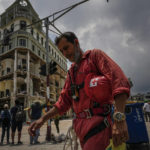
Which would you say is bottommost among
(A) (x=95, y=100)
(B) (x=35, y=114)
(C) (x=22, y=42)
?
(B) (x=35, y=114)

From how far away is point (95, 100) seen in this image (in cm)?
125

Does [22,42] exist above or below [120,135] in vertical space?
above

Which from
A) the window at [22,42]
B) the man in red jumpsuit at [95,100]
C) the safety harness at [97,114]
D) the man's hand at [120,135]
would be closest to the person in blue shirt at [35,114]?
the man in red jumpsuit at [95,100]

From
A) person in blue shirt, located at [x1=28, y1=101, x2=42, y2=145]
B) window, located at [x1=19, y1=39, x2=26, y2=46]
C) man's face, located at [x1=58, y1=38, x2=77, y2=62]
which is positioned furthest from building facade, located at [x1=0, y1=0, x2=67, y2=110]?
man's face, located at [x1=58, y1=38, x2=77, y2=62]

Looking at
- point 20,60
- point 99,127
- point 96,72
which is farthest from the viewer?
point 20,60

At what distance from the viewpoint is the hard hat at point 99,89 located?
3.90 feet

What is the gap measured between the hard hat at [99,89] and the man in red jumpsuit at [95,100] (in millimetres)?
15

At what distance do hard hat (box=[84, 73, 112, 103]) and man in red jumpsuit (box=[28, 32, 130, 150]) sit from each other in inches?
0.6

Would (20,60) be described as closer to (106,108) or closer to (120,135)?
(106,108)

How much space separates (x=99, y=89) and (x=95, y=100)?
0.12m

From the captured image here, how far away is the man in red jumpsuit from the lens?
104cm

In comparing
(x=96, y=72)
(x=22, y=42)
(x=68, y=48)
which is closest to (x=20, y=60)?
(x=22, y=42)

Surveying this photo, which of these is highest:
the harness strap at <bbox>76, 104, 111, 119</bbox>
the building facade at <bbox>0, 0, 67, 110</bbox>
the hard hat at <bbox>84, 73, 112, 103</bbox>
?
the building facade at <bbox>0, 0, 67, 110</bbox>

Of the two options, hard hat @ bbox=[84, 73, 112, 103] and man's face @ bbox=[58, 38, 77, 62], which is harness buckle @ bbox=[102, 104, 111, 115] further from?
man's face @ bbox=[58, 38, 77, 62]
